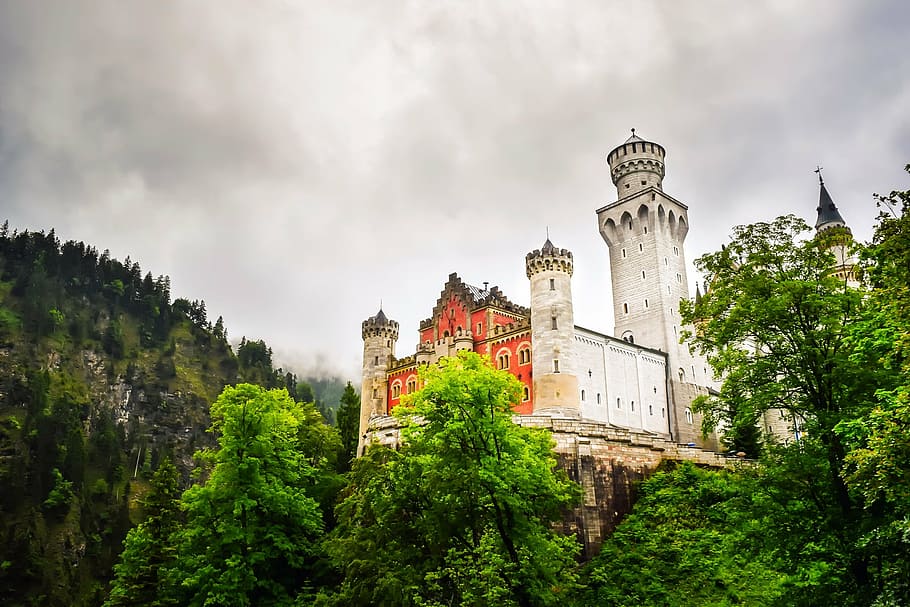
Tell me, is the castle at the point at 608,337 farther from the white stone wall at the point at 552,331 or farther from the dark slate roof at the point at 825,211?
the dark slate roof at the point at 825,211

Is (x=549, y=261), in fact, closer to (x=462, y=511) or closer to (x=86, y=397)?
(x=462, y=511)

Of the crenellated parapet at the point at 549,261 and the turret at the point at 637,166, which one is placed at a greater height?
the turret at the point at 637,166

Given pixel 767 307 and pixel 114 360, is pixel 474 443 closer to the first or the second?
pixel 767 307

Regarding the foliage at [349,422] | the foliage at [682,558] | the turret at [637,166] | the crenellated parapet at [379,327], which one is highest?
the turret at [637,166]

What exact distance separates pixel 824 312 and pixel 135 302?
174892 millimetres

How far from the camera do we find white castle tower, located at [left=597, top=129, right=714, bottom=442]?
58.6 metres

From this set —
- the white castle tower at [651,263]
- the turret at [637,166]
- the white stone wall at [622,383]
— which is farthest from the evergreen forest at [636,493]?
the turret at [637,166]

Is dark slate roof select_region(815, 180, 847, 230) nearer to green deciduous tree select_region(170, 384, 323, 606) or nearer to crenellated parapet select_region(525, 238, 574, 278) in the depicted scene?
crenellated parapet select_region(525, 238, 574, 278)

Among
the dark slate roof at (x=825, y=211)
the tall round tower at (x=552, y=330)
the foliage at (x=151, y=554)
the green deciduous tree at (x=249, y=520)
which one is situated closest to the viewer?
the green deciduous tree at (x=249, y=520)

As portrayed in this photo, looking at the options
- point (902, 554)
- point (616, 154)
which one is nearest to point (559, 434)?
point (902, 554)

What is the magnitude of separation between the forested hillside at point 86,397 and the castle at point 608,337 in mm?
34061

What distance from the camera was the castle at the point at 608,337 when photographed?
51.4 m

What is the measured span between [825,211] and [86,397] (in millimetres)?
125155

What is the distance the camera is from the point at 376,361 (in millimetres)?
64125
